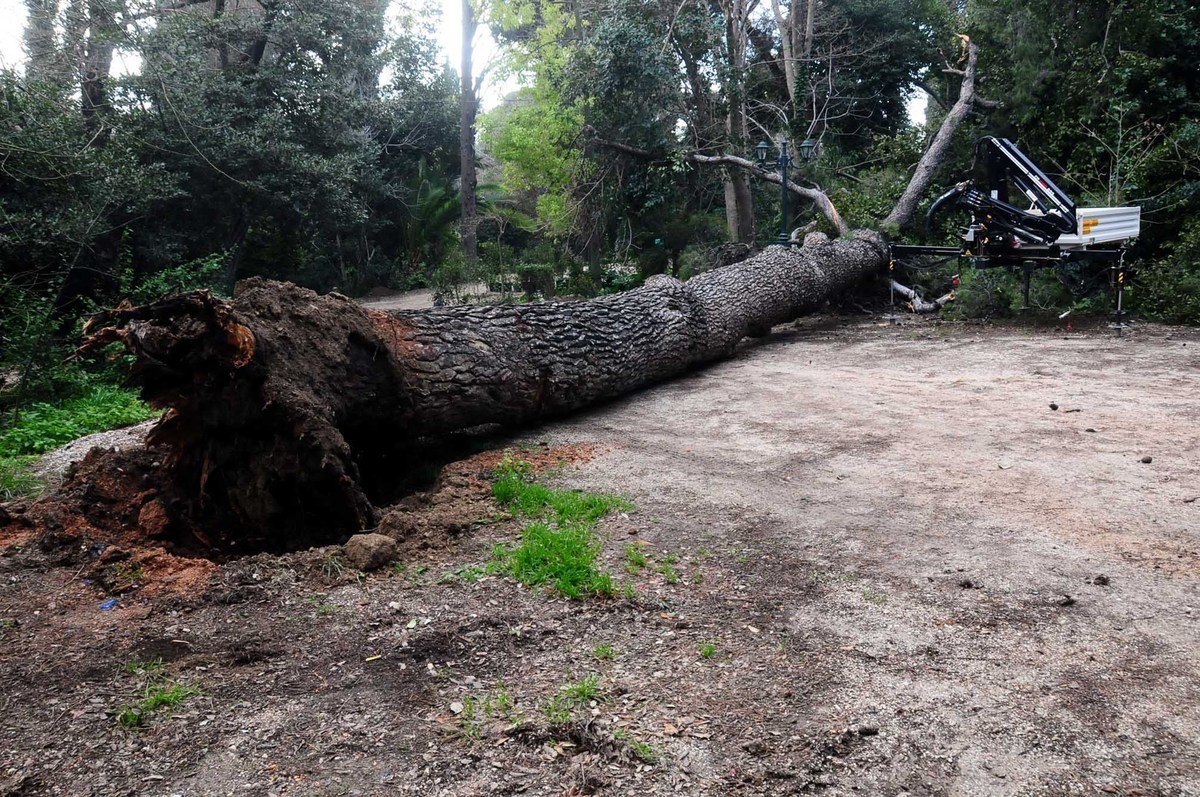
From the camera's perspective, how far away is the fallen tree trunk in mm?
3965

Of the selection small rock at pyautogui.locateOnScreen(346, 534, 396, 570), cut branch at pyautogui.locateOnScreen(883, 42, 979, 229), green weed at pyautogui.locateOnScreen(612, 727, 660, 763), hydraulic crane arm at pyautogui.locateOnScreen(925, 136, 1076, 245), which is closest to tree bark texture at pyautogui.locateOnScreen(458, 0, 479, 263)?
cut branch at pyautogui.locateOnScreen(883, 42, 979, 229)

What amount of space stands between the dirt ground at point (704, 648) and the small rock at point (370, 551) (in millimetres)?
78

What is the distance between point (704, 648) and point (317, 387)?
106 inches

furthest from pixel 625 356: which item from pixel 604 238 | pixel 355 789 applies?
pixel 604 238

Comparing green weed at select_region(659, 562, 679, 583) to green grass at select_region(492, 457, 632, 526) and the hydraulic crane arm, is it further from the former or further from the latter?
the hydraulic crane arm

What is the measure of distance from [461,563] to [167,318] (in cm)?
190

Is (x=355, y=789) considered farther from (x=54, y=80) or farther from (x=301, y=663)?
(x=54, y=80)

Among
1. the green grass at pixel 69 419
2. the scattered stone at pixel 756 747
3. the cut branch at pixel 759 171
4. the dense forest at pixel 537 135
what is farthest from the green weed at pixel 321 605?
the cut branch at pixel 759 171

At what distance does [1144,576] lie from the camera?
10.6ft

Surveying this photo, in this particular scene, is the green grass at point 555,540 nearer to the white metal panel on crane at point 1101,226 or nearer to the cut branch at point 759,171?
the white metal panel on crane at point 1101,226

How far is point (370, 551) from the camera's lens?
3.59 meters

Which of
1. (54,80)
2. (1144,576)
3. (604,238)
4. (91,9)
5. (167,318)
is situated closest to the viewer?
(1144,576)

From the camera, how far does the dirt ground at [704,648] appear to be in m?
2.23

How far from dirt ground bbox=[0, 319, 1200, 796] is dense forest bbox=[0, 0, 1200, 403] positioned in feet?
20.0
